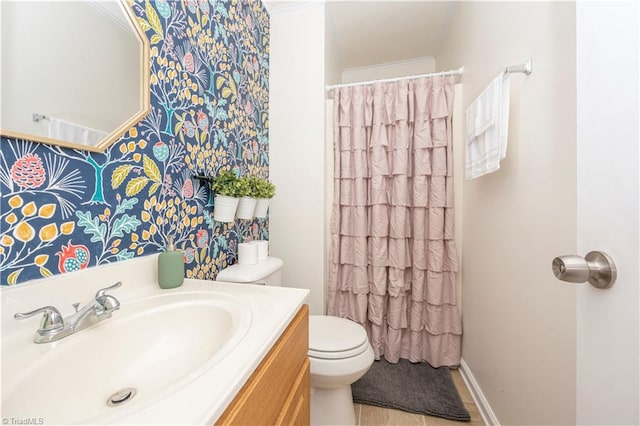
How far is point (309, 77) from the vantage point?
5.44 feet

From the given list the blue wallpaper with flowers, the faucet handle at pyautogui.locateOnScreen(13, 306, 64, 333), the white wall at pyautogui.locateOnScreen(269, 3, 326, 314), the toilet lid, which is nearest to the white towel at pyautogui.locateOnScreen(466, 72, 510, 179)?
the white wall at pyautogui.locateOnScreen(269, 3, 326, 314)

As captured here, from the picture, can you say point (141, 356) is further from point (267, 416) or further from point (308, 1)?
point (308, 1)

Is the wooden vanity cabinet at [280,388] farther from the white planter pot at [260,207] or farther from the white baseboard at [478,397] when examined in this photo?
the white baseboard at [478,397]

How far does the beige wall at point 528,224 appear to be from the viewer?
2.46 ft

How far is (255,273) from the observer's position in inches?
42.1

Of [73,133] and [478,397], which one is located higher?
[73,133]

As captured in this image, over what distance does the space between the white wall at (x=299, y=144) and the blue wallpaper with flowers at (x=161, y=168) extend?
206mm

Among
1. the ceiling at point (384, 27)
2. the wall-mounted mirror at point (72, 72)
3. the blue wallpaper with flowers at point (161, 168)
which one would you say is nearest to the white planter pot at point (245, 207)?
the blue wallpaper with flowers at point (161, 168)

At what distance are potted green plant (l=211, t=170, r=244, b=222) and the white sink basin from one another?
0.39 meters

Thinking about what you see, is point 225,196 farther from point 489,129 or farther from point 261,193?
point 489,129

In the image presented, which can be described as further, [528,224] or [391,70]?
[391,70]

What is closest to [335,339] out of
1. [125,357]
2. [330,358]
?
[330,358]

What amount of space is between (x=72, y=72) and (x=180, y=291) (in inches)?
25.8

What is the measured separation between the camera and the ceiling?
1.68 metres
